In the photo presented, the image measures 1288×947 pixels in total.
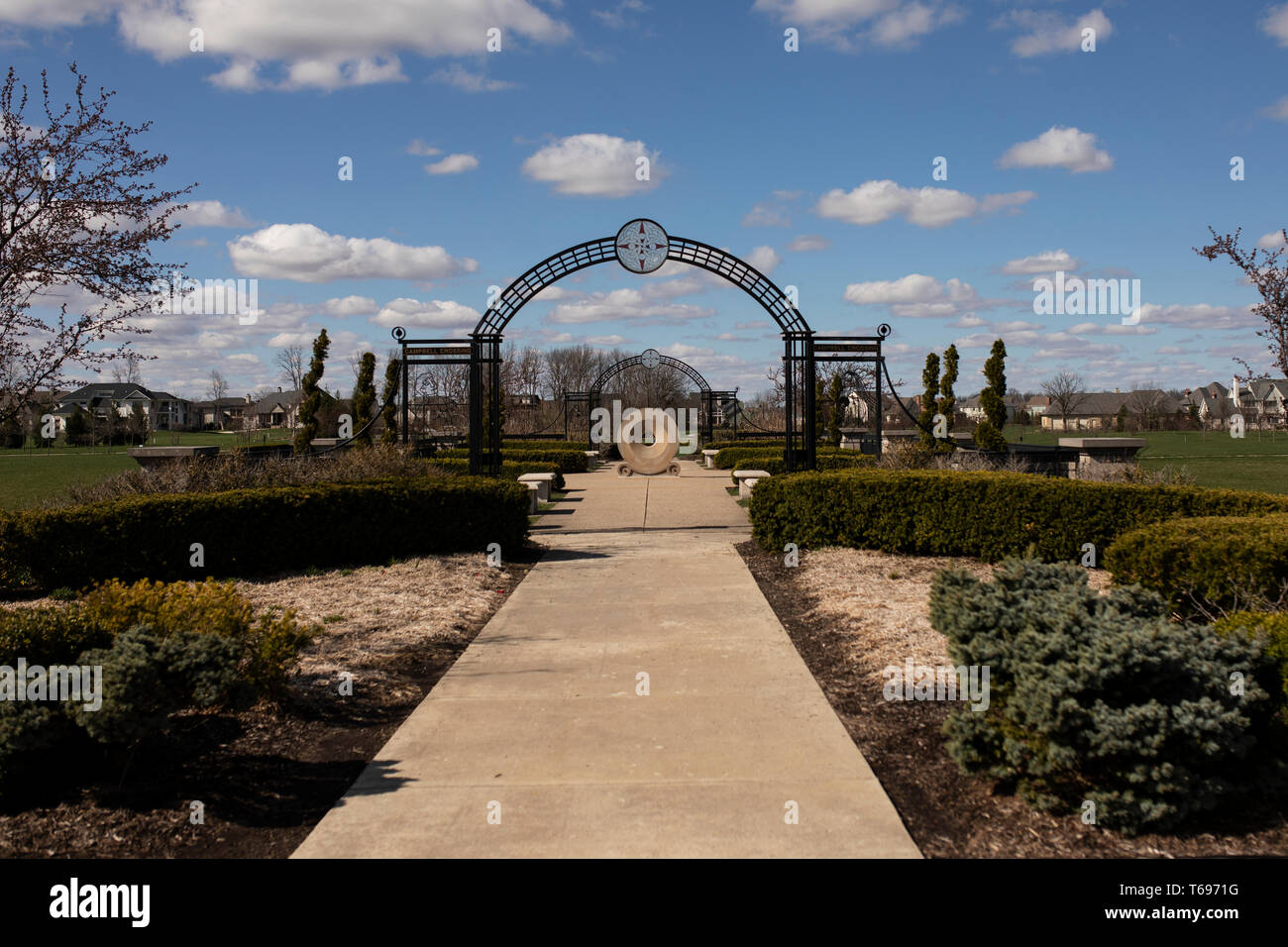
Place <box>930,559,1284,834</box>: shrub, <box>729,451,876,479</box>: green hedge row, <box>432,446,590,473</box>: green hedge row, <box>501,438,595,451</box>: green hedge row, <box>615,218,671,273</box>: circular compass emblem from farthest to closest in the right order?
<box>501,438,595,451</box>: green hedge row, <box>432,446,590,473</box>: green hedge row, <box>729,451,876,479</box>: green hedge row, <box>615,218,671,273</box>: circular compass emblem, <box>930,559,1284,834</box>: shrub

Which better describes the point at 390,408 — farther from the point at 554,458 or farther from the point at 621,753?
the point at 621,753

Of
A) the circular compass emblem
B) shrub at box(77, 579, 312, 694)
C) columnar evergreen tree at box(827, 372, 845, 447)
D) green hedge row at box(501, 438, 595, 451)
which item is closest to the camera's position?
shrub at box(77, 579, 312, 694)

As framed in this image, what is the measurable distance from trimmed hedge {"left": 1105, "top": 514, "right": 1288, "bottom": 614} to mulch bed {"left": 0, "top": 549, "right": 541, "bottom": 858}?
198 inches

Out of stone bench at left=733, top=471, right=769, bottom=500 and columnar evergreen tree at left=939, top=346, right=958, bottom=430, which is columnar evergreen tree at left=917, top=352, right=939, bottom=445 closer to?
columnar evergreen tree at left=939, top=346, right=958, bottom=430

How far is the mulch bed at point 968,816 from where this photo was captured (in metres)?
3.58

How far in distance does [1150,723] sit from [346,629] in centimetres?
579

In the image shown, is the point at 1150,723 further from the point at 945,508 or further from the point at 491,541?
the point at 491,541

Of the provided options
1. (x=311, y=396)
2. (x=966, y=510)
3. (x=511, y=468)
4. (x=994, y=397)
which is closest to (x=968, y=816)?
(x=966, y=510)

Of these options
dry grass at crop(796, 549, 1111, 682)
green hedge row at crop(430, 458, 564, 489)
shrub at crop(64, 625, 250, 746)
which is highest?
green hedge row at crop(430, 458, 564, 489)

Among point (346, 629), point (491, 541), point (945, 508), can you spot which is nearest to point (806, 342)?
point (945, 508)

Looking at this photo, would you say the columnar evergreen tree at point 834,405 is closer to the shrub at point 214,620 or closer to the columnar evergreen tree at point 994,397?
the columnar evergreen tree at point 994,397

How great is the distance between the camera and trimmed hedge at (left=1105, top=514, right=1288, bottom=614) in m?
5.67

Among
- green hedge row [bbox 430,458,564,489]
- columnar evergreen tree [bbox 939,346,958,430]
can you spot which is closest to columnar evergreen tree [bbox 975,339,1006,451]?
columnar evergreen tree [bbox 939,346,958,430]
